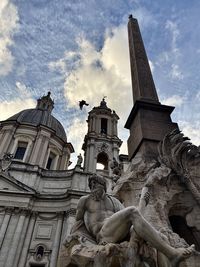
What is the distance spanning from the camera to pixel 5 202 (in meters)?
21.2

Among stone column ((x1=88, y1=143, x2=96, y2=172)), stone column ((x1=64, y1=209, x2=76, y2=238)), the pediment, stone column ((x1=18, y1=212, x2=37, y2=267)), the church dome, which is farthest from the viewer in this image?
the church dome

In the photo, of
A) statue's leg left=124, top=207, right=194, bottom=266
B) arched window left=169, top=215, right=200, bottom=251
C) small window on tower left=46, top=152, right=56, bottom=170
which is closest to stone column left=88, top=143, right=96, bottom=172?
small window on tower left=46, top=152, right=56, bottom=170

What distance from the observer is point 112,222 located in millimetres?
3076

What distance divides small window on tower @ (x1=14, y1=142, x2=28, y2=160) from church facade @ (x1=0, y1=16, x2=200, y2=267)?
0.38ft

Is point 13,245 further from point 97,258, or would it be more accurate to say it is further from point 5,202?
point 97,258

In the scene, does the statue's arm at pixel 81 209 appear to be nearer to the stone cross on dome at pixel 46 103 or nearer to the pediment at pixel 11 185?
the pediment at pixel 11 185

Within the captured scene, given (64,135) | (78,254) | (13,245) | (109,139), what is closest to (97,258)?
(78,254)

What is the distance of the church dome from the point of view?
33.8 meters

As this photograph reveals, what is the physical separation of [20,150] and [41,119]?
6705 millimetres

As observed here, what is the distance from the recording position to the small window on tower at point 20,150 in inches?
1155

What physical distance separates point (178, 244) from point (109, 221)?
108cm

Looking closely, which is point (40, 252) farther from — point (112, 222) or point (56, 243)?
point (112, 222)

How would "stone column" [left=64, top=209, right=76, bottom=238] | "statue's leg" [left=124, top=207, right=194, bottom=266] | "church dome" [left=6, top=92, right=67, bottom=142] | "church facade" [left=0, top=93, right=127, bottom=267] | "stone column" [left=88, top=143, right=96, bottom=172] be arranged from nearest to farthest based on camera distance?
"statue's leg" [left=124, top=207, right=194, bottom=266] < "church facade" [left=0, top=93, right=127, bottom=267] < "stone column" [left=64, top=209, right=76, bottom=238] < "stone column" [left=88, top=143, right=96, bottom=172] < "church dome" [left=6, top=92, right=67, bottom=142]

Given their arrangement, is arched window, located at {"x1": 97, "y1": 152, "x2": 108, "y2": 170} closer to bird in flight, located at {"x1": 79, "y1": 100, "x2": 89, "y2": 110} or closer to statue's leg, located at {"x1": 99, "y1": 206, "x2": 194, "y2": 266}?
bird in flight, located at {"x1": 79, "y1": 100, "x2": 89, "y2": 110}
